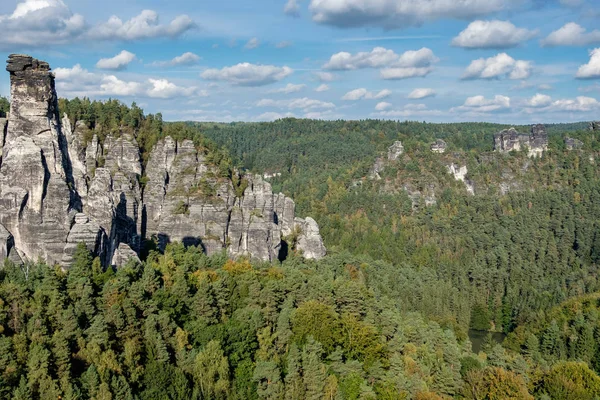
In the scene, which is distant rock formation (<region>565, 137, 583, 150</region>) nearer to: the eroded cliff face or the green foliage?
the eroded cliff face

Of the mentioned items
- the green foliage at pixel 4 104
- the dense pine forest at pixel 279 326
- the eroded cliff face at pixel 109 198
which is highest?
the green foliage at pixel 4 104

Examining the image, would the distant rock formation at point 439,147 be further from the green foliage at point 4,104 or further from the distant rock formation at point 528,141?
the green foliage at point 4,104

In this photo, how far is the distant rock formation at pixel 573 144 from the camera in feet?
536

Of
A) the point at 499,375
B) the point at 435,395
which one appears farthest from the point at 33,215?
the point at 499,375

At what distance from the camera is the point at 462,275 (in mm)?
107250

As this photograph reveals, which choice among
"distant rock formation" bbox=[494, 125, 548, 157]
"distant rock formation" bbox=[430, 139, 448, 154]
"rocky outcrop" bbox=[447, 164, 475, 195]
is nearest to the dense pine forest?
"rocky outcrop" bbox=[447, 164, 475, 195]

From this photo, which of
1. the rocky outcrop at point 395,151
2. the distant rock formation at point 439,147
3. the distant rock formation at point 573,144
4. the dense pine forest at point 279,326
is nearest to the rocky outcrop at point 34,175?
the dense pine forest at point 279,326

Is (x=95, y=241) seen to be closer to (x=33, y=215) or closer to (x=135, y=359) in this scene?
(x=33, y=215)

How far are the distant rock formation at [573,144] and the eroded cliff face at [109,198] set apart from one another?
104 meters

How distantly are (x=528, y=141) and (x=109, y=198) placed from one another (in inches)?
5357

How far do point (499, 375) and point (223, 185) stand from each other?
4132 cm

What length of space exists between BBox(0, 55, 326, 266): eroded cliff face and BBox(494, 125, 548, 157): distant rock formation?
3848 inches

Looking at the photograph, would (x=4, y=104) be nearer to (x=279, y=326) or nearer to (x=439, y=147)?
(x=279, y=326)

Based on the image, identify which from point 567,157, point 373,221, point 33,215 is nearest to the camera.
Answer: point 33,215
